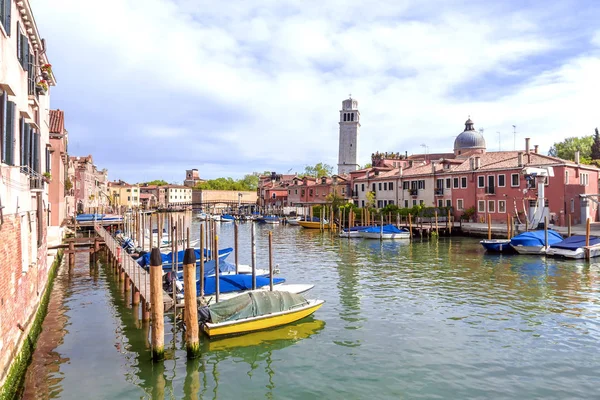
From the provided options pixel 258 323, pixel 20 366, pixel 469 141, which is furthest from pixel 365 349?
pixel 469 141

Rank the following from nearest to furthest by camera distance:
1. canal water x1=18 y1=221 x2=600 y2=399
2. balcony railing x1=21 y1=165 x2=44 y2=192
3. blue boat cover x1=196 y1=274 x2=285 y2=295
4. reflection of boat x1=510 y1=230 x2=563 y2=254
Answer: canal water x1=18 y1=221 x2=600 y2=399, balcony railing x1=21 y1=165 x2=44 y2=192, blue boat cover x1=196 y1=274 x2=285 y2=295, reflection of boat x1=510 y1=230 x2=563 y2=254

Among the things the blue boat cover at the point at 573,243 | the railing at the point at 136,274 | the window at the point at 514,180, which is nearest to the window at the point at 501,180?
the window at the point at 514,180

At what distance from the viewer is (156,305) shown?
33.2ft

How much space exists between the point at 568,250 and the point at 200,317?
2151cm

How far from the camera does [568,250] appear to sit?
25.7 m

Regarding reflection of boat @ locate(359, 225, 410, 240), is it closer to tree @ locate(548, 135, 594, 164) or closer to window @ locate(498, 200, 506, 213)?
window @ locate(498, 200, 506, 213)

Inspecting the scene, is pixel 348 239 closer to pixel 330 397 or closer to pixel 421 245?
pixel 421 245

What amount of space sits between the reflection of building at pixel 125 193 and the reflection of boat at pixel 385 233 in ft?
260

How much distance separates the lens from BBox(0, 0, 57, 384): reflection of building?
8398mm

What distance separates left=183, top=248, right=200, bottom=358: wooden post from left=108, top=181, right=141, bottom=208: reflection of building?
102 m

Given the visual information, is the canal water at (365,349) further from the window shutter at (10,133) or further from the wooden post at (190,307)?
the window shutter at (10,133)

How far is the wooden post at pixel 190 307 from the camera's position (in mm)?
10406

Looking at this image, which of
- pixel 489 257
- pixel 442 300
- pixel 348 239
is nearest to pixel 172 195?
pixel 348 239

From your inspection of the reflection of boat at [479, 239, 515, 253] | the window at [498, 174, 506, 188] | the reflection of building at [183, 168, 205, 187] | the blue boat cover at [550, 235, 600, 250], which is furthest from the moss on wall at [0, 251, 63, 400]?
the reflection of building at [183, 168, 205, 187]
